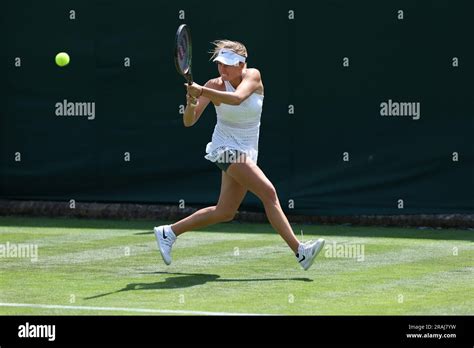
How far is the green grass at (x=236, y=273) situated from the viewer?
8.22 metres

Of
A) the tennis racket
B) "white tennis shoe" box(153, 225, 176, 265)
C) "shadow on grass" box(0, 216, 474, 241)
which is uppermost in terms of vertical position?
the tennis racket

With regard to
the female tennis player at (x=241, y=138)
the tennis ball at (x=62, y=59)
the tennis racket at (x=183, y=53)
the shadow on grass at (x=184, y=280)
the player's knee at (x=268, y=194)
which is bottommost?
the shadow on grass at (x=184, y=280)

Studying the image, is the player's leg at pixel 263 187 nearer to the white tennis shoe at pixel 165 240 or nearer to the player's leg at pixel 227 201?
the player's leg at pixel 227 201

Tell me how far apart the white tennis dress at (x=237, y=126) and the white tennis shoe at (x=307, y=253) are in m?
0.82

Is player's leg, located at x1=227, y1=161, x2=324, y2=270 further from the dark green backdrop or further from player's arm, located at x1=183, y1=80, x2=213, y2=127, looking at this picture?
the dark green backdrop

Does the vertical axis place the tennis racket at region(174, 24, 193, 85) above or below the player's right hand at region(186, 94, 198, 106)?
above

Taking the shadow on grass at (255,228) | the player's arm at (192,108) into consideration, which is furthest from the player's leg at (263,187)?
the shadow on grass at (255,228)

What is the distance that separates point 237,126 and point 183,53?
73 centimetres

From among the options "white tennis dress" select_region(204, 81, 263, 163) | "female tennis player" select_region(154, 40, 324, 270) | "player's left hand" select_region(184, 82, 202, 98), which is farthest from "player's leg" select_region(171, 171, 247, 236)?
"player's left hand" select_region(184, 82, 202, 98)

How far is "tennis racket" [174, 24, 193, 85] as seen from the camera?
907 cm

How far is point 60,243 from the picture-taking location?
39.2ft

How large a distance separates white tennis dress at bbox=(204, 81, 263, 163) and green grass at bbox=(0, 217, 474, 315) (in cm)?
102

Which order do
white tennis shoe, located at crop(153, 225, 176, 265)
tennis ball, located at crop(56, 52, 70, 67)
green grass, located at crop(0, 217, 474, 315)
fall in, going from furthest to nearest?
tennis ball, located at crop(56, 52, 70, 67) < white tennis shoe, located at crop(153, 225, 176, 265) < green grass, located at crop(0, 217, 474, 315)
